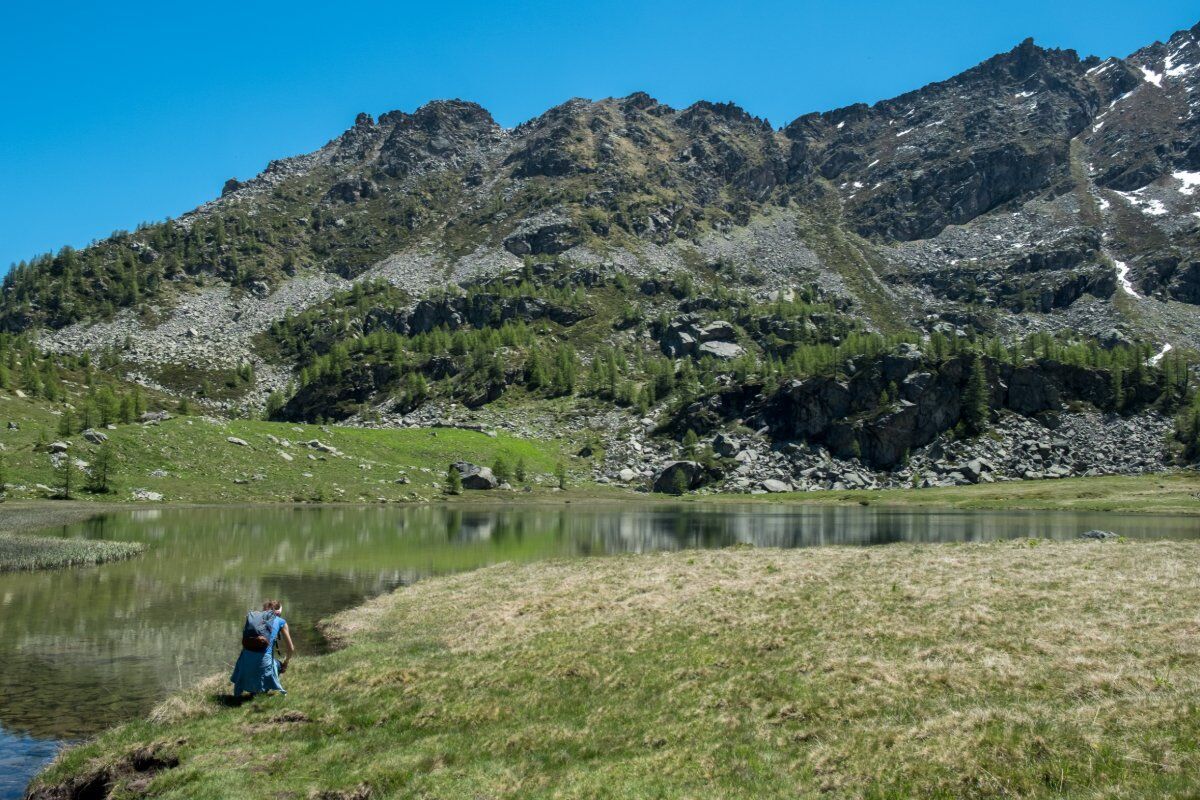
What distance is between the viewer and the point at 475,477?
151 meters

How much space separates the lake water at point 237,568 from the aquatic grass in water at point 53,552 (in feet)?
6.70

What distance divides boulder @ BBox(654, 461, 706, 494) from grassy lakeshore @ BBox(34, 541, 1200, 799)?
13872 centimetres

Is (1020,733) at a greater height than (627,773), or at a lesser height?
greater

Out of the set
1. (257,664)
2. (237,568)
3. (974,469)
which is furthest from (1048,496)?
(257,664)

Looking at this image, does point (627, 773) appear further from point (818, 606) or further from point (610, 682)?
point (818, 606)

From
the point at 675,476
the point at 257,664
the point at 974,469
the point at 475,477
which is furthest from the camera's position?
the point at 974,469

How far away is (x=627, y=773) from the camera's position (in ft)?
47.1

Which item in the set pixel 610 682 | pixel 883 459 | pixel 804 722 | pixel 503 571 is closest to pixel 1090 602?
pixel 804 722

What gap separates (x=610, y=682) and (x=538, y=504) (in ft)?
381

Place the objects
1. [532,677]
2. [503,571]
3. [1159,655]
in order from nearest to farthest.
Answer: [1159,655], [532,677], [503,571]

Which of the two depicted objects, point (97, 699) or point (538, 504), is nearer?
point (97, 699)

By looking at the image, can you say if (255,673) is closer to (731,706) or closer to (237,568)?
(731,706)

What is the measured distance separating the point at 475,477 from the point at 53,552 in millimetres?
101025

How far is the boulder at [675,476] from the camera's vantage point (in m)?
170
